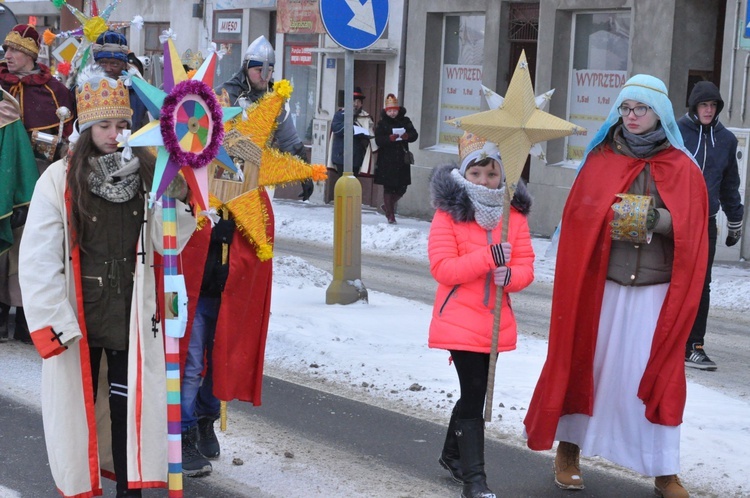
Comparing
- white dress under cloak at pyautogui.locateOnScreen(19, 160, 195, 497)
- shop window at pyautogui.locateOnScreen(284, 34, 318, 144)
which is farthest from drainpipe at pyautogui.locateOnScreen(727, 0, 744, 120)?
white dress under cloak at pyautogui.locateOnScreen(19, 160, 195, 497)

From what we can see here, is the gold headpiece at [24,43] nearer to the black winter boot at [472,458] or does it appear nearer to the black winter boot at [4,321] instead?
the black winter boot at [4,321]

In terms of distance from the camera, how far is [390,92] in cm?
2034

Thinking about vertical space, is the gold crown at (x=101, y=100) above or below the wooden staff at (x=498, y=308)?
above

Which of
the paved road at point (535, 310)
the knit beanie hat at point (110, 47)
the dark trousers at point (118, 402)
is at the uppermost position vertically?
the knit beanie hat at point (110, 47)

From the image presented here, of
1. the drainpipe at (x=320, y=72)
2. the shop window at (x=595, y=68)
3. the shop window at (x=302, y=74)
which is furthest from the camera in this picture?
the shop window at (x=302, y=74)

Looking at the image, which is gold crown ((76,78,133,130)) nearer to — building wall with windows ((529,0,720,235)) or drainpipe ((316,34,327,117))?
building wall with windows ((529,0,720,235))

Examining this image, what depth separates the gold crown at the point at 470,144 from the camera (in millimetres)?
5418

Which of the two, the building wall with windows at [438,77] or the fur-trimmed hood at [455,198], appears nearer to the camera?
the fur-trimmed hood at [455,198]

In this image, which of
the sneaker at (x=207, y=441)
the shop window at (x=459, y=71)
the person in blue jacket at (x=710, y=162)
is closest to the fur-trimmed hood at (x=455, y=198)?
the sneaker at (x=207, y=441)

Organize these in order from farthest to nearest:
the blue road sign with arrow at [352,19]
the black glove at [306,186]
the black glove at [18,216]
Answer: the blue road sign with arrow at [352,19], the black glove at [18,216], the black glove at [306,186]

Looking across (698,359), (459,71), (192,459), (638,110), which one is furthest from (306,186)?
(459,71)

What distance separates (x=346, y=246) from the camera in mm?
10500

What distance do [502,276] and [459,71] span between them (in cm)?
1482

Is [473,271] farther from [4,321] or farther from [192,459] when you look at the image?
[4,321]
